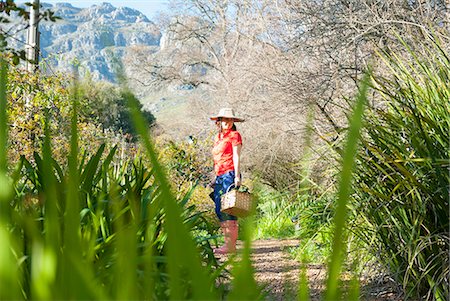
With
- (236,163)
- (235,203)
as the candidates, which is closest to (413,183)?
(235,203)

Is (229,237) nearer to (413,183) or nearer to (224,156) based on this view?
(413,183)

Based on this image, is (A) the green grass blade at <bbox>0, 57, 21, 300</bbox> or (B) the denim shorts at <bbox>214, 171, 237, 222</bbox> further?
(B) the denim shorts at <bbox>214, 171, 237, 222</bbox>

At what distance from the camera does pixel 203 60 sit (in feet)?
84.9

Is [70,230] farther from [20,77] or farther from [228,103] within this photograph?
[228,103]

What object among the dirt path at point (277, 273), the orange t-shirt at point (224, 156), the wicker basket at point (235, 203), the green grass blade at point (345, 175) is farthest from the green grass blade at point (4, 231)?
the orange t-shirt at point (224, 156)

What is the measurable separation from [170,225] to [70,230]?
119 mm

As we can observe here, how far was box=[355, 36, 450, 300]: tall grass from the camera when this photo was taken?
11.5 ft

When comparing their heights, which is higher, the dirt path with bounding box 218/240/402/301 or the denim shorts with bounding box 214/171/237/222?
the denim shorts with bounding box 214/171/237/222

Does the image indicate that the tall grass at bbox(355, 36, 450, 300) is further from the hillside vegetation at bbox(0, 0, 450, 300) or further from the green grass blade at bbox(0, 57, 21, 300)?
the green grass blade at bbox(0, 57, 21, 300)

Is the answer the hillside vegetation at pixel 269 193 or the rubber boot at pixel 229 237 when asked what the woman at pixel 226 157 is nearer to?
the rubber boot at pixel 229 237

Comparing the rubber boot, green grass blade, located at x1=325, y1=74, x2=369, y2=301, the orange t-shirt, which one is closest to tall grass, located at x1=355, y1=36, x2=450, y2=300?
the rubber boot

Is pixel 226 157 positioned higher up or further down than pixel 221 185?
higher up

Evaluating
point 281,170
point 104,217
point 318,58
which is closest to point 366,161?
point 104,217

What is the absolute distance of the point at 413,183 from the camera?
11.7 feet
